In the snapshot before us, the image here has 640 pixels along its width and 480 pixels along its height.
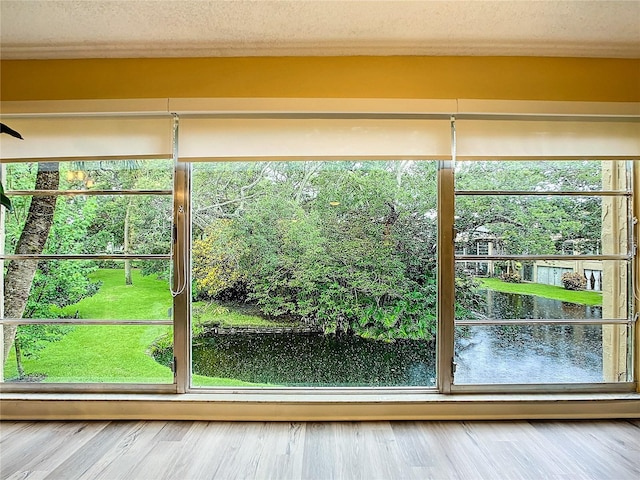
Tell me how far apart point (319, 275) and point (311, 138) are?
91 centimetres

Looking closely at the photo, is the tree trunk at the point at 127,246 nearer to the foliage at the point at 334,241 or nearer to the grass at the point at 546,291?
the foliage at the point at 334,241

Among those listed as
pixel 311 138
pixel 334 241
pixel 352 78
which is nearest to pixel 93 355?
pixel 334 241

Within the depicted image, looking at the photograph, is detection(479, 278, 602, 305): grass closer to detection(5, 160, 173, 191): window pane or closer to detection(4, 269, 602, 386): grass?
detection(4, 269, 602, 386): grass

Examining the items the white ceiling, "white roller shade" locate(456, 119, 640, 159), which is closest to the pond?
"white roller shade" locate(456, 119, 640, 159)

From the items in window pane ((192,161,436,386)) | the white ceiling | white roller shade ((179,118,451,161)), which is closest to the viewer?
the white ceiling

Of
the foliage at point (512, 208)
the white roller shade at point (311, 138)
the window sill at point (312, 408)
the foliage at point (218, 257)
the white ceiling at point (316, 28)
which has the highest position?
the white ceiling at point (316, 28)

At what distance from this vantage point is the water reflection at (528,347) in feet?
7.79

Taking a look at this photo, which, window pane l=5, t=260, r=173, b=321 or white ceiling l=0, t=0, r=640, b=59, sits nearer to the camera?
white ceiling l=0, t=0, r=640, b=59

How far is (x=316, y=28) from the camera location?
2.04m

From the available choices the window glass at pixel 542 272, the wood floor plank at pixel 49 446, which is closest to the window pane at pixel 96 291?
the wood floor plank at pixel 49 446

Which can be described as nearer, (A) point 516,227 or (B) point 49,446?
(B) point 49,446

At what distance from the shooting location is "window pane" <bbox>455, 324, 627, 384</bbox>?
7.79 feet

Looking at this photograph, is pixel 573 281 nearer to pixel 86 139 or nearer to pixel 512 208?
pixel 512 208

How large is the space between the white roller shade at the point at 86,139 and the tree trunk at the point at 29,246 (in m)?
0.18
